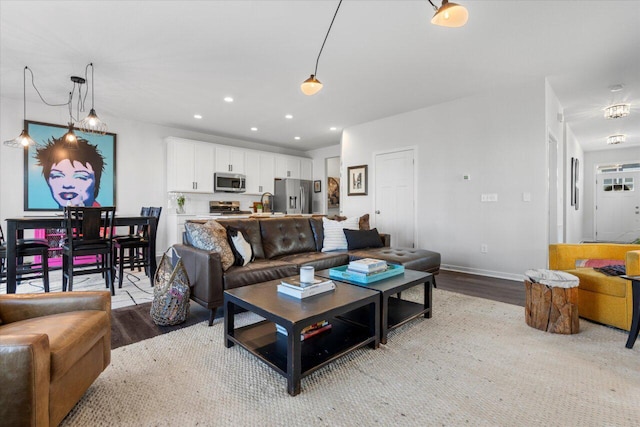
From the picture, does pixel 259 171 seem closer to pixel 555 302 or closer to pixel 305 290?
pixel 305 290

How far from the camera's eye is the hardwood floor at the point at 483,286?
322 centimetres

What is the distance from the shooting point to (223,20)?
103 inches

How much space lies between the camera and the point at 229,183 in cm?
654

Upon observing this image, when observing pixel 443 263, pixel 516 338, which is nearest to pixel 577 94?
pixel 443 263

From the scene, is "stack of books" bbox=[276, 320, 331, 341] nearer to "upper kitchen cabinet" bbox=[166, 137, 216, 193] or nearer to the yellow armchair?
the yellow armchair

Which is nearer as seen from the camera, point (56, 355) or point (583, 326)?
point (56, 355)

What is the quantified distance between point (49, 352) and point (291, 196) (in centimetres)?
636

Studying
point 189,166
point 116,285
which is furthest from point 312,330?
point 189,166

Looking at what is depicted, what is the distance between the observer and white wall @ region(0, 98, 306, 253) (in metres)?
4.46

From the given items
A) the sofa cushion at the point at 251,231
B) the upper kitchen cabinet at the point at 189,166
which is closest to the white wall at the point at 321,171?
the upper kitchen cabinet at the point at 189,166

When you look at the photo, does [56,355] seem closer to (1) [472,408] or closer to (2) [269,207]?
(1) [472,408]

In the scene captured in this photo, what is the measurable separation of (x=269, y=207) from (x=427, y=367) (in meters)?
6.14

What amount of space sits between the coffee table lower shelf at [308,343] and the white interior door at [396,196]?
3.34 m

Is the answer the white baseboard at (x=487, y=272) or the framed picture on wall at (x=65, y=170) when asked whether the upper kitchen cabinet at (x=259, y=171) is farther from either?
the white baseboard at (x=487, y=272)
